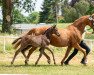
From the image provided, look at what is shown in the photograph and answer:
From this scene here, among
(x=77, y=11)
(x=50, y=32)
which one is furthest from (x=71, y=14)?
(x=50, y=32)

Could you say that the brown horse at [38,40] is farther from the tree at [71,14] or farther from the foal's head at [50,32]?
the tree at [71,14]

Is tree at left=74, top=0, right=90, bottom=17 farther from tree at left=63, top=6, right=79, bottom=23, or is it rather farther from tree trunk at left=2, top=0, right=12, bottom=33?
tree trunk at left=2, top=0, right=12, bottom=33

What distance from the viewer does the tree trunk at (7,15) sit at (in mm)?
30047

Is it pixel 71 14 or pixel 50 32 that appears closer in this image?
pixel 50 32

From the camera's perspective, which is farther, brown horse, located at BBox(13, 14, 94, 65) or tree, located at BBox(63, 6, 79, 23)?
tree, located at BBox(63, 6, 79, 23)

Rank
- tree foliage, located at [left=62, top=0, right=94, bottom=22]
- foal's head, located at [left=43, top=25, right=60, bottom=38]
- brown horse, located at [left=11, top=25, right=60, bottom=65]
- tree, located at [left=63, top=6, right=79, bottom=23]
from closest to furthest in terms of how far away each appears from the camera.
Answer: brown horse, located at [left=11, top=25, right=60, bottom=65]
foal's head, located at [left=43, top=25, right=60, bottom=38]
tree foliage, located at [left=62, top=0, right=94, bottom=22]
tree, located at [left=63, top=6, right=79, bottom=23]

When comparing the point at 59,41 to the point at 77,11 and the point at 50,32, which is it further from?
the point at 77,11

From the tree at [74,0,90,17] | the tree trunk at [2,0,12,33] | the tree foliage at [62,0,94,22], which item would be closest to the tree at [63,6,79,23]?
the tree foliage at [62,0,94,22]

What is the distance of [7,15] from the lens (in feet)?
99.6

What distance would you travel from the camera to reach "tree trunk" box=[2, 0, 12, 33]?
30.0 m

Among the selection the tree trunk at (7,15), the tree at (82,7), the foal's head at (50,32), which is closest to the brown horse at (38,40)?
the foal's head at (50,32)

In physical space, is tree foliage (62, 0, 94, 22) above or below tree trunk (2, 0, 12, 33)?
below

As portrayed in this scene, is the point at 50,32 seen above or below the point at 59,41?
above

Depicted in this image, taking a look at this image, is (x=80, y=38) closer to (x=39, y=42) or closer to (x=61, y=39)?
(x=61, y=39)
